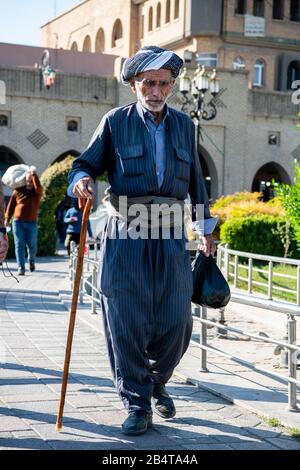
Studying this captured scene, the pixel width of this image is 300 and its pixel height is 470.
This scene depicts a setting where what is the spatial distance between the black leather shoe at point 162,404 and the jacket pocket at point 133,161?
136cm

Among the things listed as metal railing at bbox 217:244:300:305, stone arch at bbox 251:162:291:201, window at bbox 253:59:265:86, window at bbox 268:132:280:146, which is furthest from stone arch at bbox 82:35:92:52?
metal railing at bbox 217:244:300:305

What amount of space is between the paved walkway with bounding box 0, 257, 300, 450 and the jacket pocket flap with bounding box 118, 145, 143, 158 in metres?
1.62

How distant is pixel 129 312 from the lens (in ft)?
17.0

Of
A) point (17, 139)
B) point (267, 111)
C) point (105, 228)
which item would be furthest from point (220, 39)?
point (105, 228)

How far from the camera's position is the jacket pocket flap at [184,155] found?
5.37m

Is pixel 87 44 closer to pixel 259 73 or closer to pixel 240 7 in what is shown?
pixel 240 7

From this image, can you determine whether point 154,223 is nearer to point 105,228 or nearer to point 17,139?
point 105,228

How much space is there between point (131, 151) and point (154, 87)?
0.41 meters

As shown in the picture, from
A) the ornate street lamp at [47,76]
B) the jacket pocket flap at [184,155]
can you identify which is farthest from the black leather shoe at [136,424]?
the ornate street lamp at [47,76]

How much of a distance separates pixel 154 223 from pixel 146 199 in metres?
0.16

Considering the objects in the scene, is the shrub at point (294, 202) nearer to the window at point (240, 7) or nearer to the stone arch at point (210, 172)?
the stone arch at point (210, 172)

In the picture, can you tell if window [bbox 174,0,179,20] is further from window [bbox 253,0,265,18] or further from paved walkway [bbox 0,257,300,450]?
paved walkway [bbox 0,257,300,450]

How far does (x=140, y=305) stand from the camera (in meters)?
5.20

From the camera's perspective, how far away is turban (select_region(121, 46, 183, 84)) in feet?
17.1
